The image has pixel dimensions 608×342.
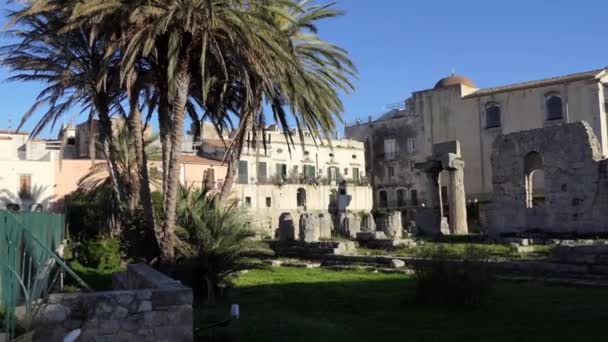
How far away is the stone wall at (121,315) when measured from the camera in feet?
20.7

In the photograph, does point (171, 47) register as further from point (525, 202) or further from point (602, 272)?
point (525, 202)

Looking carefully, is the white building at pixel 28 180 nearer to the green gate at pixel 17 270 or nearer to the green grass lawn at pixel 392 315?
the green grass lawn at pixel 392 315

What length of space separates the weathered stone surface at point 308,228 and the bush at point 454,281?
46.2ft

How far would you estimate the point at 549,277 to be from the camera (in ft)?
48.2

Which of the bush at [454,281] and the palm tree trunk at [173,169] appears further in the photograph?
the palm tree trunk at [173,169]

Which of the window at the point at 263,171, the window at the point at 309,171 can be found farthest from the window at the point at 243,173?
the window at the point at 309,171

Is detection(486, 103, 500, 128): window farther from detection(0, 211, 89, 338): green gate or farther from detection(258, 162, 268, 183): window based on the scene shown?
detection(0, 211, 89, 338): green gate

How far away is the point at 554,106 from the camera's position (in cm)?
4794

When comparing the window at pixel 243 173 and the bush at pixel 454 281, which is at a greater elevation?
the window at pixel 243 173

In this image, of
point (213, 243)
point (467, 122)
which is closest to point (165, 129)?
point (213, 243)

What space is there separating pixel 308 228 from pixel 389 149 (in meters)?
35.0

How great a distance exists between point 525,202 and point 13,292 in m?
24.3

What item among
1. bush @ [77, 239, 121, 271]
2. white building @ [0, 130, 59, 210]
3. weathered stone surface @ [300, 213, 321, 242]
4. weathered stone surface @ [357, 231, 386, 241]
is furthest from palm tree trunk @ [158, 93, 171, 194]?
white building @ [0, 130, 59, 210]

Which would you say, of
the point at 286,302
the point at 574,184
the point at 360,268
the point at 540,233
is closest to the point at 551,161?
the point at 574,184
